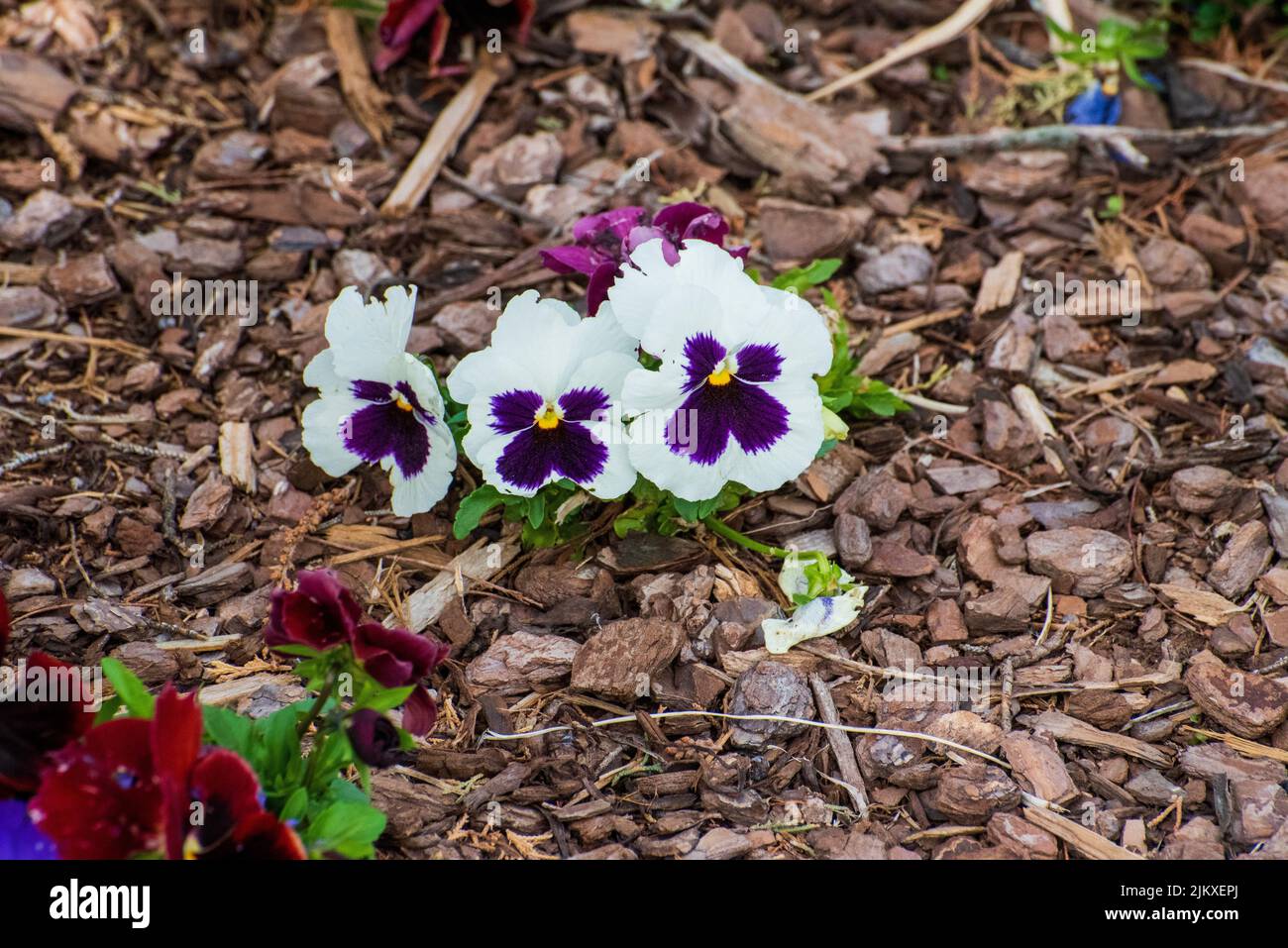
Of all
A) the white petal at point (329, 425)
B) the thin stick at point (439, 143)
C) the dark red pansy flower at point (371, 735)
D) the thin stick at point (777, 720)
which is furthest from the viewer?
the thin stick at point (439, 143)

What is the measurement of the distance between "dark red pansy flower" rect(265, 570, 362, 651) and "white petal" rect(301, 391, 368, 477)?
82cm

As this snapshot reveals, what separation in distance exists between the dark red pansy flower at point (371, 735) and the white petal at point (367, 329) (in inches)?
38.8

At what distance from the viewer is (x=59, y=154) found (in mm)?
4031

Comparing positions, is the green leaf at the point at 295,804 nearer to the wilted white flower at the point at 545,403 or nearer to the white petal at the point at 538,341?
the wilted white flower at the point at 545,403

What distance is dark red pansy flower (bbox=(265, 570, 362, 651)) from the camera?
2.19m

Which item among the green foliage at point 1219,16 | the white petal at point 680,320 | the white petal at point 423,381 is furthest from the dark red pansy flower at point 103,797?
the green foliage at point 1219,16

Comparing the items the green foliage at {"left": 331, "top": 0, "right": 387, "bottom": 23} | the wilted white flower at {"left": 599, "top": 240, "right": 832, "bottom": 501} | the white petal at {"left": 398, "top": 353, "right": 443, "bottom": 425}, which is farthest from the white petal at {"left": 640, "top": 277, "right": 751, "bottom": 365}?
the green foliage at {"left": 331, "top": 0, "right": 387, "bottom": 23}

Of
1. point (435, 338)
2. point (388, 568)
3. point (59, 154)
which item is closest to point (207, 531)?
point (388, 568)

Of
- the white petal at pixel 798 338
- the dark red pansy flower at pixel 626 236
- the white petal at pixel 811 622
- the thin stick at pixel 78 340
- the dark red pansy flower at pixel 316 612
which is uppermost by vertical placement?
the thin stick at pixel 78 340

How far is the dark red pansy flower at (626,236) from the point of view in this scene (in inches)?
114

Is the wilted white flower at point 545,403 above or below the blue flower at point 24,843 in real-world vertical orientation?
above

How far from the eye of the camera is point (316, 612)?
221 centimetres
